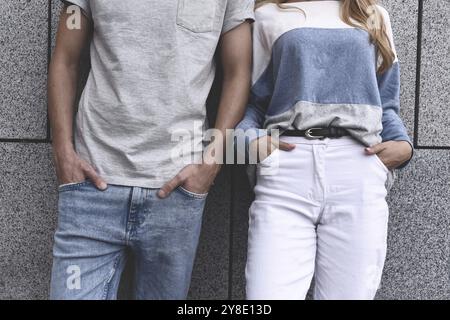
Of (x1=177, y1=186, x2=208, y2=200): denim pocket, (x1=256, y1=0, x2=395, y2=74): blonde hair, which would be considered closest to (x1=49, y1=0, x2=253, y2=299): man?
(x1=177, y1=186, x2=208, y2=200): denim pocket

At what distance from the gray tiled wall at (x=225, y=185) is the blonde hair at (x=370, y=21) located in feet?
1.84

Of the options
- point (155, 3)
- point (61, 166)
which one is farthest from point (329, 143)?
point (61, 166)

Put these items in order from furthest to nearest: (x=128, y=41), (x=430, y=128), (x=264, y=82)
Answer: (x=430, y=128)
(x=264, y=82)
(x=128, y=41)

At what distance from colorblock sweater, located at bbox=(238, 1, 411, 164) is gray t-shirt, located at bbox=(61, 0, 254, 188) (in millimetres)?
327

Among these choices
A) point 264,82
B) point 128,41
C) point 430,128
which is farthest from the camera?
point 430,128

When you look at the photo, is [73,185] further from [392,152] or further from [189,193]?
[392,152]

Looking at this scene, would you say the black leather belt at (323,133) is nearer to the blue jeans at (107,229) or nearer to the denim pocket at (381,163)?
the denim pocket at (381,163)

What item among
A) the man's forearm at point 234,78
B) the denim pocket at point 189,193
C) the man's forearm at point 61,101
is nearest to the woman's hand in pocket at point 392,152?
the man's forearm at point 234,78

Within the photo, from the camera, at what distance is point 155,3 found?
6.61 feet

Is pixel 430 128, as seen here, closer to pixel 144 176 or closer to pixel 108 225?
pixel 144 176

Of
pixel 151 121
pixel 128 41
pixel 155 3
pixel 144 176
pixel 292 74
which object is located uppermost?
pixel 155 3

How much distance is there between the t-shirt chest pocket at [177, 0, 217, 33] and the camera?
2027mm

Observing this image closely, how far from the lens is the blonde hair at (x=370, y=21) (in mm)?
2104

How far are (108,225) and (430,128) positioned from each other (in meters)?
1.75
